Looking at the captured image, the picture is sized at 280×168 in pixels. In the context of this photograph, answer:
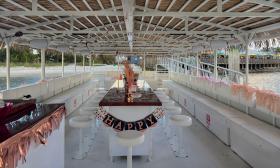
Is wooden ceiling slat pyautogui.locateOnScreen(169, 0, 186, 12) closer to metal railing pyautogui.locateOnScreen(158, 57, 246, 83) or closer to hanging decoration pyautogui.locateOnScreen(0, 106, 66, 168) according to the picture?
metal railing pyautogui.locateOnScreen(158, 57, 246, 83)

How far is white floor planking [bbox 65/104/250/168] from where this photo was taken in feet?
12.7

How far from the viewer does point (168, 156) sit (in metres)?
4.25

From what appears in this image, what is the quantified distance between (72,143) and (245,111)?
10.7 feet

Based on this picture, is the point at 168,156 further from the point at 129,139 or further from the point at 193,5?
the point at 193,5

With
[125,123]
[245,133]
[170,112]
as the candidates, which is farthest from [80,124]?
[245,133]

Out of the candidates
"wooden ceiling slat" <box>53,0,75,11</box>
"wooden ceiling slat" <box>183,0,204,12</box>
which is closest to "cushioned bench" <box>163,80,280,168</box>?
"wooden ceiling slat" <box>183,0,204,12</box>

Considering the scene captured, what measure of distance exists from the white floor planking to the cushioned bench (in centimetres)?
17

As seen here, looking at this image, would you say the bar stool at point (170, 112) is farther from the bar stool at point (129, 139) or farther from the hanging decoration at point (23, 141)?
the hanging decoration at point (23, 141)

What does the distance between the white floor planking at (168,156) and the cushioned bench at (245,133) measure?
165mm

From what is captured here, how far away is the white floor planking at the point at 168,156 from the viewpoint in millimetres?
3875

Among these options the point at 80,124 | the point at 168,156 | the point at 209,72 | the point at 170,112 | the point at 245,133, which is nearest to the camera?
the point at 245,133

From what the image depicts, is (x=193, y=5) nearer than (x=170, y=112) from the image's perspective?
No

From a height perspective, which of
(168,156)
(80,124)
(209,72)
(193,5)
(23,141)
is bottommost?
(168,156)

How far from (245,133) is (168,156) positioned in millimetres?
1218
